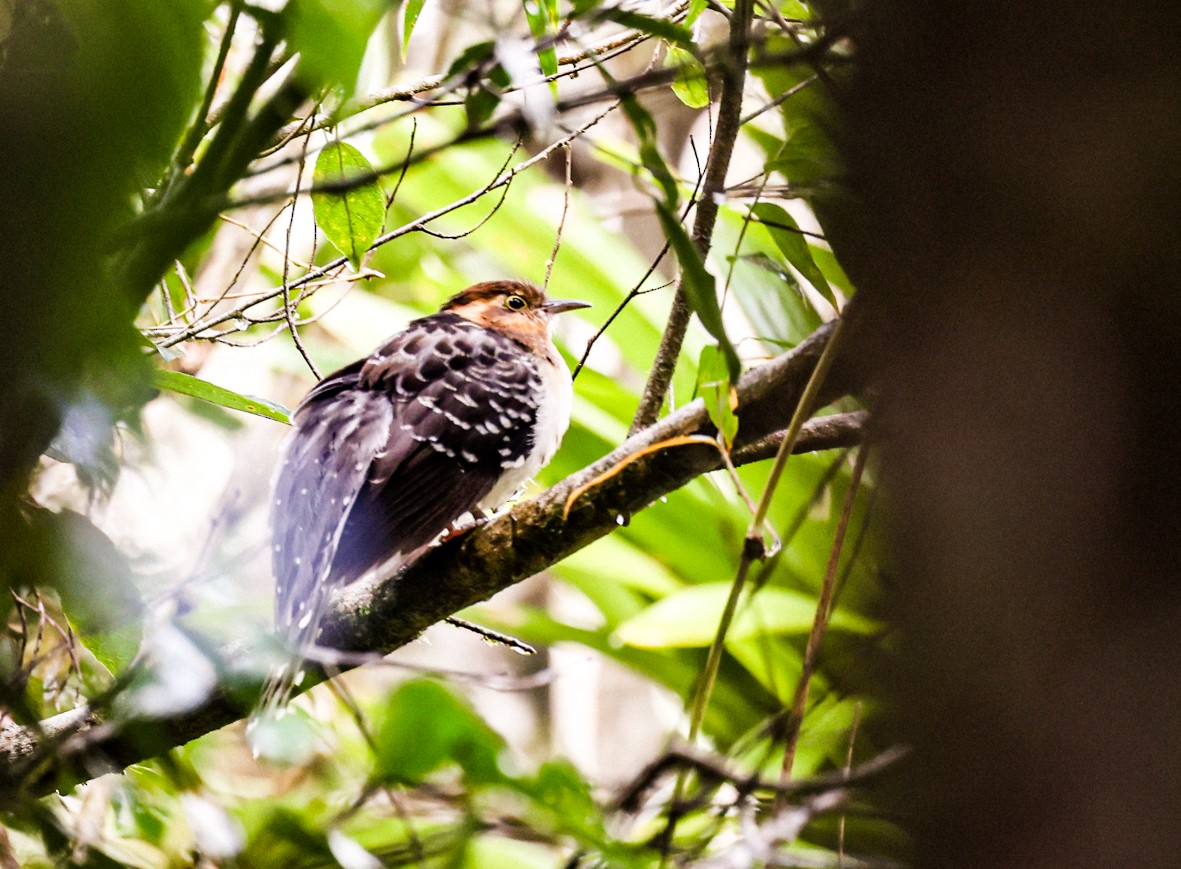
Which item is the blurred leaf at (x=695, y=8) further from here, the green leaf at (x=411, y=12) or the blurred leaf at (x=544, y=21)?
the green leaf at (x=411, y=12)

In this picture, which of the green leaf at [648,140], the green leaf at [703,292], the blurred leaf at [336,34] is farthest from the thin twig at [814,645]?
the blurred leaf at [336,34]

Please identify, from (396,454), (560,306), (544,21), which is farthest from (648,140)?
(560,306)

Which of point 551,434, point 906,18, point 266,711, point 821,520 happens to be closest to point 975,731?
point 906,18

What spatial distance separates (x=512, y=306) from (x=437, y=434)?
78 cm

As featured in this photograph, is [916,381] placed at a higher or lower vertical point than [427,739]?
higher

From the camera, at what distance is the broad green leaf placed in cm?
229

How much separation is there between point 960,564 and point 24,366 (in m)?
0.56

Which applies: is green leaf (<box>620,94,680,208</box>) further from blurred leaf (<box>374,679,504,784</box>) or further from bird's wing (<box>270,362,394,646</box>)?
bird's wing (<box>270,362,394,646</box>)

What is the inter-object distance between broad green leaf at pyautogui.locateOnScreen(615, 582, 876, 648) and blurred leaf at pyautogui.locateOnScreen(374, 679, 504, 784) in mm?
1634

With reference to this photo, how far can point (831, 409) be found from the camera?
1.49m

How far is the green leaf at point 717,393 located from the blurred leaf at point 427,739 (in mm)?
579

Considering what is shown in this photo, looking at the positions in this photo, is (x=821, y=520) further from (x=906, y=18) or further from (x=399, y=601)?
(x=906, y=18)

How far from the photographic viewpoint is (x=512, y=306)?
270 centimetres

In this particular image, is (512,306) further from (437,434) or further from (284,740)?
(284,740)
